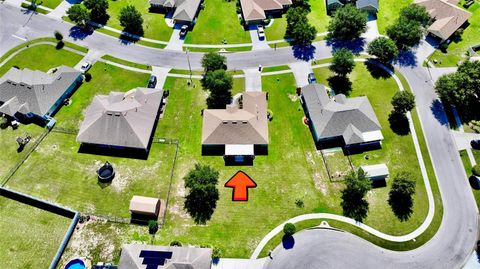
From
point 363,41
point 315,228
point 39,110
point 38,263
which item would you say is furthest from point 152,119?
point 363,41

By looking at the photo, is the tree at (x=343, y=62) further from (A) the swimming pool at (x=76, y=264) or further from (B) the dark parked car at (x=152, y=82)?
(A) the swimming pool at (x=76, y=264)

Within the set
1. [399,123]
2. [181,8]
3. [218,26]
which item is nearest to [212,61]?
[218,26]

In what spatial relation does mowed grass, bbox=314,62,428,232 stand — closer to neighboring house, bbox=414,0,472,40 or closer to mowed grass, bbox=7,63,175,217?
neighboring house, bbox=414,0,472,40

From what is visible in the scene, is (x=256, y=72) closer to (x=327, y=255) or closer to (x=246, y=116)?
(x=246, y=116)

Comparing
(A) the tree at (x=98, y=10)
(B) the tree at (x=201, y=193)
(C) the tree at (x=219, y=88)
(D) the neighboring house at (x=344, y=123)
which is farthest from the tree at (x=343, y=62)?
(A) the tree at (x=98, y=10)

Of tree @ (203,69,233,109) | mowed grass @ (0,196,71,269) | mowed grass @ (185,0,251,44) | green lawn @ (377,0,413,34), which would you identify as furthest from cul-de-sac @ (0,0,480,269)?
green lawn @ (377,0,413,34)
